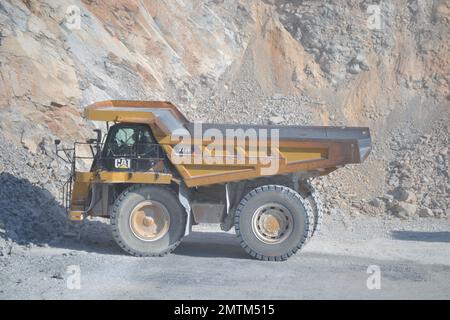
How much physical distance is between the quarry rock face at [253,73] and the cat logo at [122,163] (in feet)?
10.9

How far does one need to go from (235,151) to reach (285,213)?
124 cm

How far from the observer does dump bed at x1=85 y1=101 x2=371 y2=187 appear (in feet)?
34.1

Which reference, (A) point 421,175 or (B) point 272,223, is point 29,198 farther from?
(A) point 421,175

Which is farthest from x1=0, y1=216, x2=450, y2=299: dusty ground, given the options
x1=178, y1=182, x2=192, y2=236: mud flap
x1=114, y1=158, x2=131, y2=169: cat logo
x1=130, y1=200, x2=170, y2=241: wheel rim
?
x1=114, y1=158, x2=131, y2=169: cat logo

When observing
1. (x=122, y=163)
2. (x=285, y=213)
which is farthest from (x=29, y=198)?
(x=285, y=213)

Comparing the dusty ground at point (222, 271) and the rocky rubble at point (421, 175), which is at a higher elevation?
the rocky rubble at point (421, 175)

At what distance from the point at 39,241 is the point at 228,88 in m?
11.6

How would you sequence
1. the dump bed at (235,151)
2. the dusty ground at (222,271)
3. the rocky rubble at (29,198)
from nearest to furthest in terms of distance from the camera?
1. the dusty ground at (222,271)
2. the dump bed at (235,151)
3. the rocky rubble at (29,198)

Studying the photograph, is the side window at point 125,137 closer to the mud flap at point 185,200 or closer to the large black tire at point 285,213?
the mud flap at point 185,200

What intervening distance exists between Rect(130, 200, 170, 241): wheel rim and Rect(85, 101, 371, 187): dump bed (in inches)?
25.7

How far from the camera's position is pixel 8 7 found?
54.9 feet

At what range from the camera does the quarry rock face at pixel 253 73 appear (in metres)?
Result: 15.8

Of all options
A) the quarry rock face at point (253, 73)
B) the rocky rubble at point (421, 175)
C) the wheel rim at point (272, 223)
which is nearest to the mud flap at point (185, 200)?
the wheel rim at point (272, 223)

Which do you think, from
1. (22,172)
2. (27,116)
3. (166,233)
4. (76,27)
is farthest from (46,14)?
(166,233)
